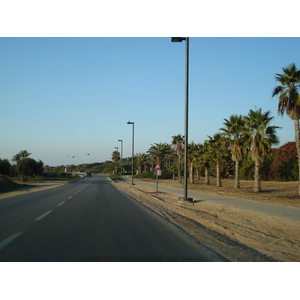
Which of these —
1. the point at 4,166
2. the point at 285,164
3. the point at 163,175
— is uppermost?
the point at 285,164

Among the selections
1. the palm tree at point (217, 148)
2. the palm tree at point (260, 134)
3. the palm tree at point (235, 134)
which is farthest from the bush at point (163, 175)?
the palm tree at point (260, 134)

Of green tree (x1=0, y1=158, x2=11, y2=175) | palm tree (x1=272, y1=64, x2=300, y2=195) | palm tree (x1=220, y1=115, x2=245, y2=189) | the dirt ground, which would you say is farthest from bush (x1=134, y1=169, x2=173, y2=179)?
the dirt ground

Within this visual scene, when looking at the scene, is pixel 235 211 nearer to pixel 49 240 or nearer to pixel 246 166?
pixel 49 240

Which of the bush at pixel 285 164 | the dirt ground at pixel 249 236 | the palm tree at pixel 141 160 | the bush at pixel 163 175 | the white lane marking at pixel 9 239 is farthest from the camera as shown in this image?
the palm tree at pixel 141 160

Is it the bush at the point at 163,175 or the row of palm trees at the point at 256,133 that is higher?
the row of palm trees at the point at 256,133

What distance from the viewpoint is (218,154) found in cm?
3872

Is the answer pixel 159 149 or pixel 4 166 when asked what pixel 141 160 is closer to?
pixel 159 149

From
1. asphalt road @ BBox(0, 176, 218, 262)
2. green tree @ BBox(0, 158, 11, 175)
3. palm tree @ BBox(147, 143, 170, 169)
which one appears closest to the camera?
asphalt road @ BBox(0, 176, 218, 262)

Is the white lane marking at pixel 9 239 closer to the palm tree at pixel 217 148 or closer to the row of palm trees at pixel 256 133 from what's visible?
the row of palm trees at pixel 256 133

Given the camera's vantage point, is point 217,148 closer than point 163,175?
Yes

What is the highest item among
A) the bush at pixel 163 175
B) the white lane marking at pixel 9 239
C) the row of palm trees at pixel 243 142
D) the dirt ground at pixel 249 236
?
the row of palm trees at pixel 243 142

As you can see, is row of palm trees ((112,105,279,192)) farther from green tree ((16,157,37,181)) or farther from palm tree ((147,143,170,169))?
green tree ((16,157,37,181))

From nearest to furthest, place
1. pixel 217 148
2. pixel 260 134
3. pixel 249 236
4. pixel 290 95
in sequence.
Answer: pixel 249 236 → pixel 290 95 → pixel 260 134 → pixel 217 148

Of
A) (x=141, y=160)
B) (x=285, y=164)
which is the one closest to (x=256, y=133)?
(x=285, y=164)
